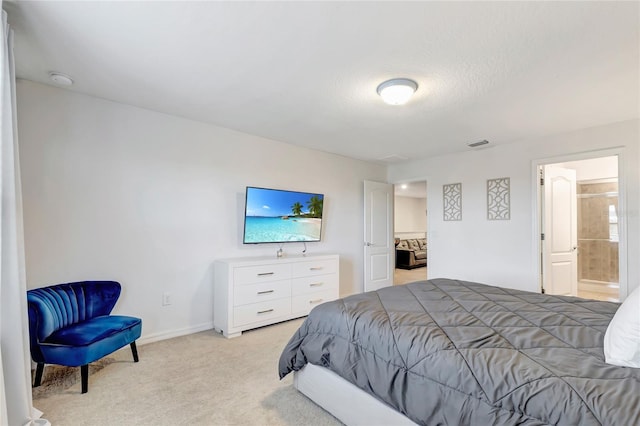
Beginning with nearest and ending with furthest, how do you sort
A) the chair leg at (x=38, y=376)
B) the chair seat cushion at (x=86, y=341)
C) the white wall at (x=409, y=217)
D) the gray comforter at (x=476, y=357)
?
the gray comforter at (x=476, y=357) < the chair seat cushion at (x=86, y=341) < the chair leg at (x=38, y=376) < the white wall at (x=409, y=217)

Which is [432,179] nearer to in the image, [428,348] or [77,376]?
[428,348]

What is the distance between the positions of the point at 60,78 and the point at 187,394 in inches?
103

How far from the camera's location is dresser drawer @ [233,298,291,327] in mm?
3266

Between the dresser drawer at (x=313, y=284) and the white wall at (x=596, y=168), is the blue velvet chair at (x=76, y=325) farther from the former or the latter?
the white wall at (x=596, y=168)

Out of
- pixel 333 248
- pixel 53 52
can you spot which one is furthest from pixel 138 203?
pixel 333 248

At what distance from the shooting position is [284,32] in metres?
1.82

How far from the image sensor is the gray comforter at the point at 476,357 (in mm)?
1093

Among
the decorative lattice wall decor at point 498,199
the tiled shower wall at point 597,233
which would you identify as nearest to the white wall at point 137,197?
the decorative lattice wall decor at point 498,199

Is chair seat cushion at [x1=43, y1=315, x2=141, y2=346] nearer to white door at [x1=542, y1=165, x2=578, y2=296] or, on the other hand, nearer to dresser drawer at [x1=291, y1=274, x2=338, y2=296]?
dresser drawer at [x1=291, y1=274, x2=338, y2=296]

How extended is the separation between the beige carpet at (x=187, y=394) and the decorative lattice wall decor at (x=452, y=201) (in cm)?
335

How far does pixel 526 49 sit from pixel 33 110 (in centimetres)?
374

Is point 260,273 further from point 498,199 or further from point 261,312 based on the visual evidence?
point 498,199

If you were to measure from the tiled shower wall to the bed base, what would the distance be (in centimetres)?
604

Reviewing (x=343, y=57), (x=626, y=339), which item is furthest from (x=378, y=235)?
(x=626, y=339)
